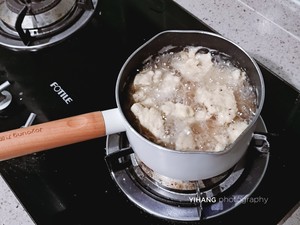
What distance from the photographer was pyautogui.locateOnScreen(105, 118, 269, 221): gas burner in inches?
24.6

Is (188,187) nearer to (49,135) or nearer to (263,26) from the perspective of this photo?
→ (49,135)

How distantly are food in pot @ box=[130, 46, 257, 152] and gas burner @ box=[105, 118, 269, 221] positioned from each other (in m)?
0.10

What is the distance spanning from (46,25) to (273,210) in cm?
57

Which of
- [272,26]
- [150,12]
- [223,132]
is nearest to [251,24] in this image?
[272,26]

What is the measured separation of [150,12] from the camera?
2.91 feet

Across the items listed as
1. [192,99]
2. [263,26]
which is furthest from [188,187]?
[263,26]

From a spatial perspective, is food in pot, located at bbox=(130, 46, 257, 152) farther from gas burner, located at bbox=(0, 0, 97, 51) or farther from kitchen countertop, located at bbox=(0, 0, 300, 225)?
gas burner, located at bbox=(0, 0, 97, 51)

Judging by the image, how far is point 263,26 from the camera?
0.81 m

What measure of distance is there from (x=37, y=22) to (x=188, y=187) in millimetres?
467

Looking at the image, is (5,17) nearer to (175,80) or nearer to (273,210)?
(175,80)

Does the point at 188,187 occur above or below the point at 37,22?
below

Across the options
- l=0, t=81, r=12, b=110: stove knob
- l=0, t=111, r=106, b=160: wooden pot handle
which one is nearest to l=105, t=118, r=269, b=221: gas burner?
l=0, t=111, r=106, b=160: wooden pot handle

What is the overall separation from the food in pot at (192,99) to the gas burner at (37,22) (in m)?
0.28

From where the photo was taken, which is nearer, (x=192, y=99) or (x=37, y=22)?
(x=192, y=99)
